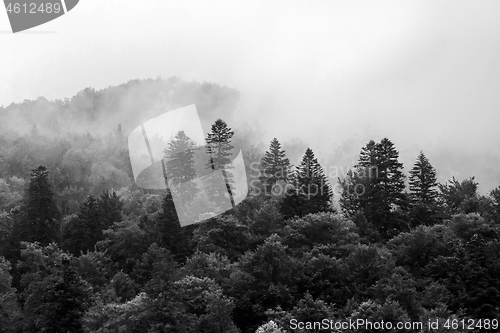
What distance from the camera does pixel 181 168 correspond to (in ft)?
225

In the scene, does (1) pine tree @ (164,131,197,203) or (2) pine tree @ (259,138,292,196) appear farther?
(2) pine tree @ (259,138,292,196)

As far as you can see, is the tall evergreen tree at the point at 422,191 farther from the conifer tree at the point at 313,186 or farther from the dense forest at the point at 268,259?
the conifer tree at the point at 313,186

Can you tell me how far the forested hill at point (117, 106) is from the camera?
150 m

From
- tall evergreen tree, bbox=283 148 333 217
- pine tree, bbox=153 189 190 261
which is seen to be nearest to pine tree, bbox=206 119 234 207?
tall evergreen tree, bbox=283 148 333 217

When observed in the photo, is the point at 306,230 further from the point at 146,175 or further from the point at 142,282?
the point at 146,175

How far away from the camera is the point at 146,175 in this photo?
88.2 m

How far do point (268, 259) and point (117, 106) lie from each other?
407 feet

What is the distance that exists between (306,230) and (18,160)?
7783cm

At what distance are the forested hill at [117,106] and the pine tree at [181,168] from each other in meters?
78.8

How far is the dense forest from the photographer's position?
38406 mm

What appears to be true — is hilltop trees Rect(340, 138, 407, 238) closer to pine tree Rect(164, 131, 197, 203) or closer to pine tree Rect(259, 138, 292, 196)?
pine tree Rect(259, 138, 292, 196)

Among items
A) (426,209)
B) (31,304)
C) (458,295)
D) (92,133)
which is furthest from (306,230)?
(92,133)

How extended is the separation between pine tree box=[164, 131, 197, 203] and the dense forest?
3.48 feet

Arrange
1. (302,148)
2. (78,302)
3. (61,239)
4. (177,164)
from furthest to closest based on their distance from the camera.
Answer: (302,148), (177,164), (61,239), (78,302)
